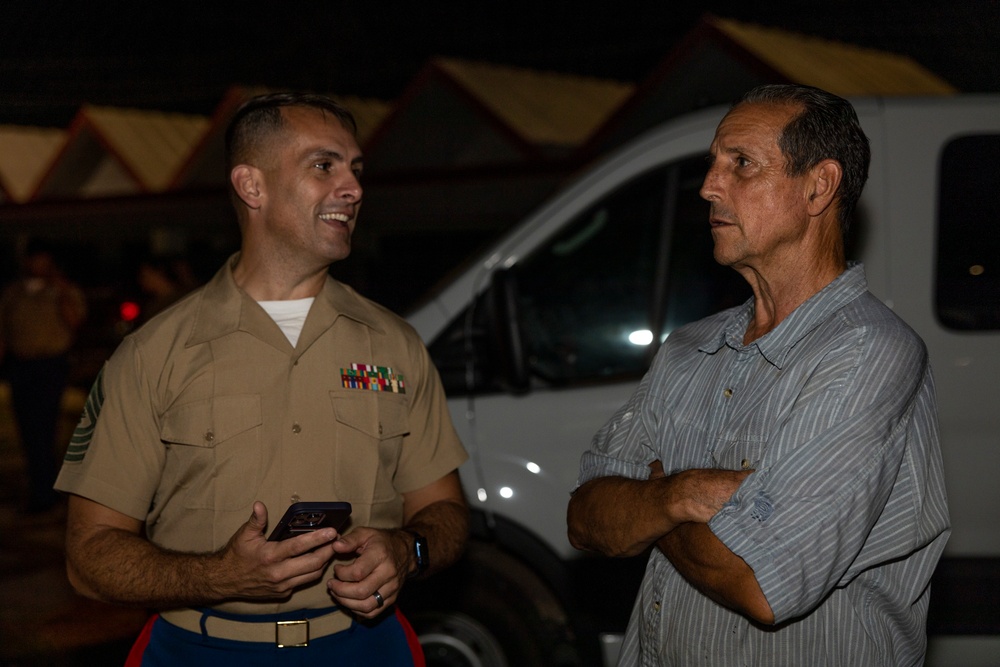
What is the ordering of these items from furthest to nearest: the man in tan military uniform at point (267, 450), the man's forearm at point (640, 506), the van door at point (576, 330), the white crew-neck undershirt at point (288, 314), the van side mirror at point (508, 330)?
the van door at point (576, 330) → the van side mirror at point (508, 330) → the white crew-neck undershirt at point (288, 314) → the man in tan military uniform at point (267, 450) → the man's forearm at point (640, 506)

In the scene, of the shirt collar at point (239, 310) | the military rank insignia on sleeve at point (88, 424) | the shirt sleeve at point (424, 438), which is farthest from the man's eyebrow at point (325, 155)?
the military rank insignia on sleeve at point (88, 424)

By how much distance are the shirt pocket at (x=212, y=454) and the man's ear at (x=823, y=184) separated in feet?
4.38

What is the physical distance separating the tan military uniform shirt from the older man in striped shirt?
0.55 meters

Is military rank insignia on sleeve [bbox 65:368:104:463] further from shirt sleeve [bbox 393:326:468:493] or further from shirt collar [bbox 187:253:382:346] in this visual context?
shirt sleeve [bbox 393:326:468:493]

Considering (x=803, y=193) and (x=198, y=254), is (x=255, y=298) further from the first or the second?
(x=198, y=254)

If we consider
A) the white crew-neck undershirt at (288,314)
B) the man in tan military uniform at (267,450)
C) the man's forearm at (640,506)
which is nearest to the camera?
the man's forearm at (640,506)

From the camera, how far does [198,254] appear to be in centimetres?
1936

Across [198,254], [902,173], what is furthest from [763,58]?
[198,254]

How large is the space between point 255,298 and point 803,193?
1.33m

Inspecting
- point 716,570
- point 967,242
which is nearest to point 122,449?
point 716,570

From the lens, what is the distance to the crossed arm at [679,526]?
74.7 inches

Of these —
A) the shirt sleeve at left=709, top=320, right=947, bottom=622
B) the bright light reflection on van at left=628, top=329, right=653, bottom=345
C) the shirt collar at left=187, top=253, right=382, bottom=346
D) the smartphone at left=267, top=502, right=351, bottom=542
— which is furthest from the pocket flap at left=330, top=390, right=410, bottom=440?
the bright light reflection on van at left=628, top=329, right=653, bottom=345

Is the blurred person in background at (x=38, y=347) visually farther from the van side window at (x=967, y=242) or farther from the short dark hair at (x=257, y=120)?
the van side window at (x=967, y=242)

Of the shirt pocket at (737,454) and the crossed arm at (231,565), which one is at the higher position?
the shirt pocket at (737,454)
